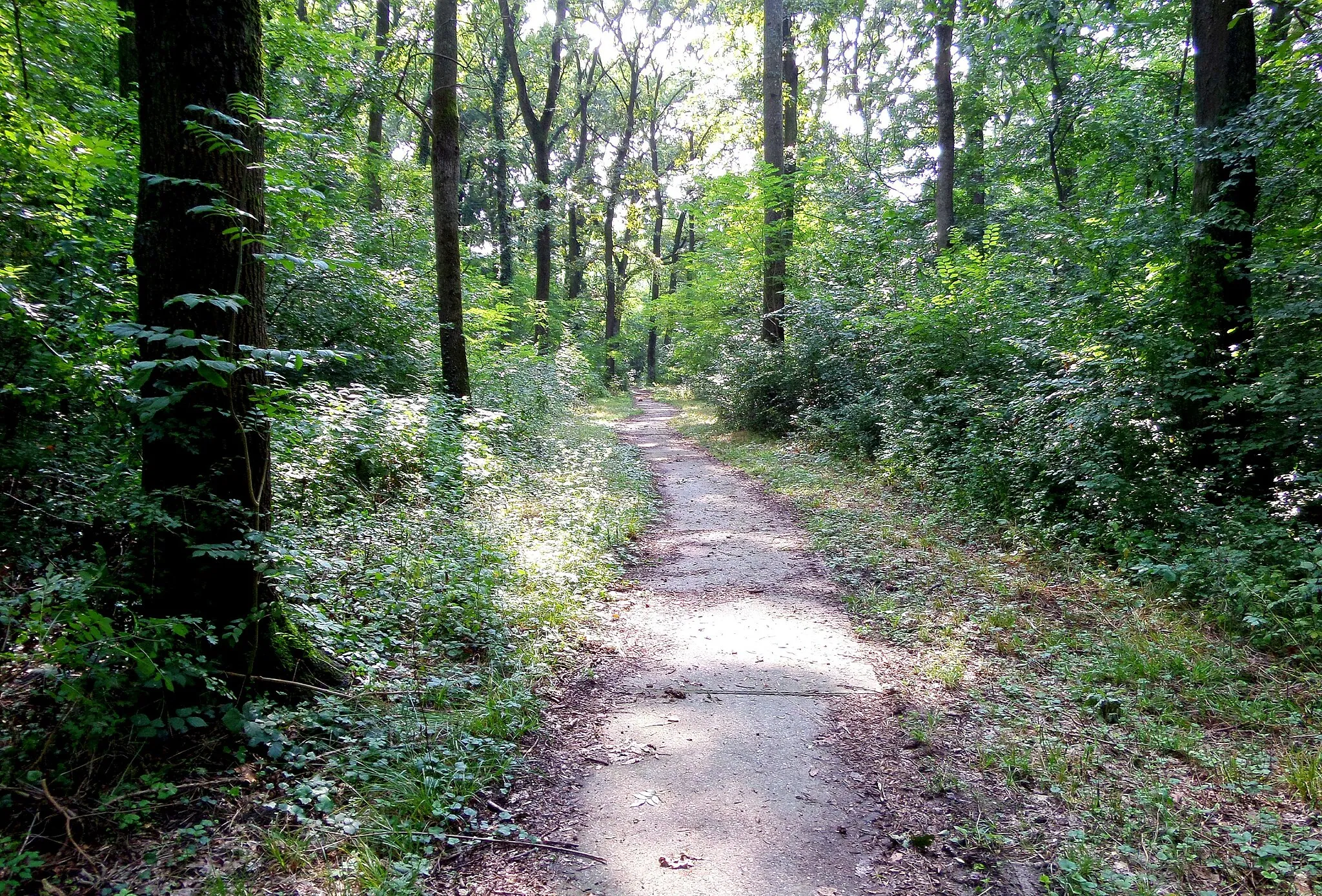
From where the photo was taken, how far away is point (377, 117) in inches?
651

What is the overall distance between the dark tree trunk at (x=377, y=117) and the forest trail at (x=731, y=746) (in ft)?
35.9

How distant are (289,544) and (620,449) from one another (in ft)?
34.9

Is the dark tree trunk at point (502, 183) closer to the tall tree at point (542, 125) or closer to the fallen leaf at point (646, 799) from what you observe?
the tall tree at point (542, 125)

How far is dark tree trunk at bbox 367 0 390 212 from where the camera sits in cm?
1239

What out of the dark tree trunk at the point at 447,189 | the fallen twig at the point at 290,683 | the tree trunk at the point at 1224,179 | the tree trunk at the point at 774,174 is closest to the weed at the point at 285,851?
the fallen twig at the point at 290,683

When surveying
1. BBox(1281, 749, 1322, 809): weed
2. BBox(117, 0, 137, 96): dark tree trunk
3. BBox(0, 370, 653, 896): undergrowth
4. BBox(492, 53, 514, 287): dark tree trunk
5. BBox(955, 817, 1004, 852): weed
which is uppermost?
BBox(492, 53, 514, 287): dark tree trunk

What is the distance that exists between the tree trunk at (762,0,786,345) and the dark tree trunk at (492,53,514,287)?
12.0m

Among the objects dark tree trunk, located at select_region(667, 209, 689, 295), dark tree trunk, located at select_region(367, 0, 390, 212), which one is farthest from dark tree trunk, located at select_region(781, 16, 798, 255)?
dark tree trunk, located at select_region(667, 209, 689, 295)

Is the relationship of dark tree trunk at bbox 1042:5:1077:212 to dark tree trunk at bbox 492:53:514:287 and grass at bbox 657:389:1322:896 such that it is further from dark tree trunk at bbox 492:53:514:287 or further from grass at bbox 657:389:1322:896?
dark tree trunk at bbox 492:53:514:287

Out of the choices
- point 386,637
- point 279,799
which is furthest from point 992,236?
point 279,799

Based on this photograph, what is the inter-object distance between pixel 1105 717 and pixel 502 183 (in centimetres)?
2880

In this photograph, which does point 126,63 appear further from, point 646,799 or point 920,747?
point 920,747

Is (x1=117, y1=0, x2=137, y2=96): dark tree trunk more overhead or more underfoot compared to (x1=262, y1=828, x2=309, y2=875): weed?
more overhead

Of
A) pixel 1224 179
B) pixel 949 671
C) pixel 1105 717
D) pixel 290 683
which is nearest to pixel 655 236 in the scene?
pixel 1224 179
